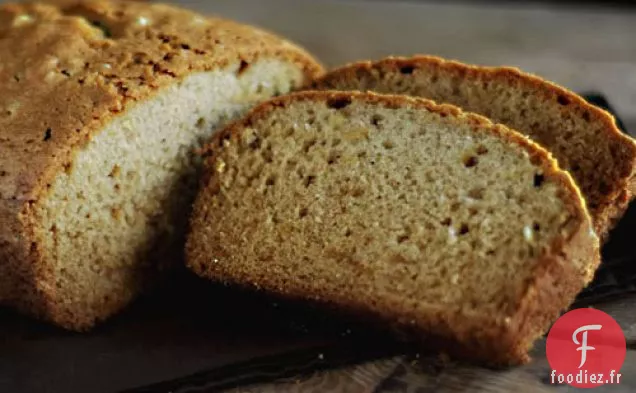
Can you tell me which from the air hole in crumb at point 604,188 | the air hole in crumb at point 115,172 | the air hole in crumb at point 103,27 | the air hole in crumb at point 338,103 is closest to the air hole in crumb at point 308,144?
the air hole in crumb at point 338,103

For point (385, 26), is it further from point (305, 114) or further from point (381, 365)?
point (381, 365)

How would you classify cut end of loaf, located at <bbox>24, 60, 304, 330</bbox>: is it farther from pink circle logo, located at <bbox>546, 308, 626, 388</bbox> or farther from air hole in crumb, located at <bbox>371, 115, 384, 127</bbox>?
pink circle logo, located at <bbox>546, 308, 626, 388</bbox>

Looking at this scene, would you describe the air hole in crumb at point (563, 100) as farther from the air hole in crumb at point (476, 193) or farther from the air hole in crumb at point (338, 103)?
the air hole in crumb at point (338, 103)

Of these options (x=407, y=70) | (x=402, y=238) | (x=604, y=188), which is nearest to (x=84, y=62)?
(x=407, y=70)

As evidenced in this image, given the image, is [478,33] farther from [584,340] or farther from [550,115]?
[584,340]

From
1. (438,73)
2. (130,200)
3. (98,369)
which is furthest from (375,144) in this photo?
(98,369)

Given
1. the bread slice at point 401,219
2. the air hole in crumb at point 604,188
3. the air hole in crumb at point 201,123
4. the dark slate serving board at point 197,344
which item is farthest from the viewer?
the air hole in crumb at point 201,123

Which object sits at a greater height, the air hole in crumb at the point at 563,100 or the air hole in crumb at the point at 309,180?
the air hole in crumb at the point at 563,100
